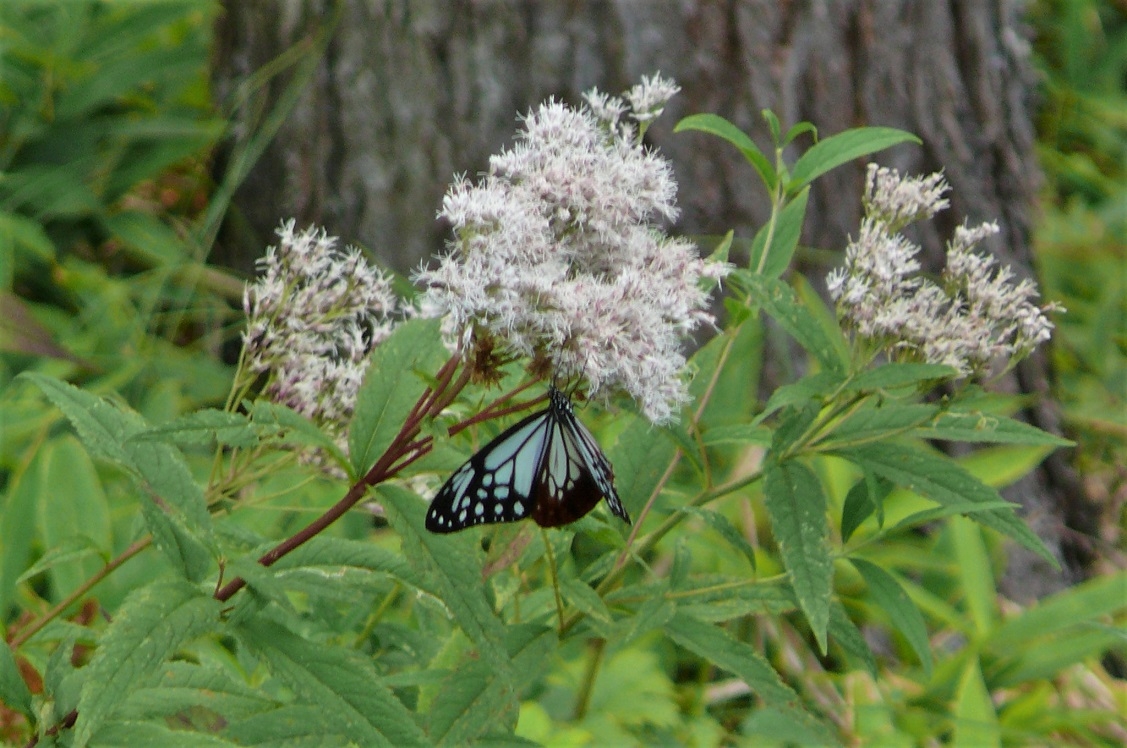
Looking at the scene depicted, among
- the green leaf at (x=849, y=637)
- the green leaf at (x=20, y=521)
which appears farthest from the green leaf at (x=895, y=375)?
the green leaf at (x=20, y=521)

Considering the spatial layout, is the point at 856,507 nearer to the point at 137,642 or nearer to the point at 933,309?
the point at 933,309

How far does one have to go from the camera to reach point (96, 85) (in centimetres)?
292

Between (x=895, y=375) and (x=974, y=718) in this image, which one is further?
(x=974, y=718)

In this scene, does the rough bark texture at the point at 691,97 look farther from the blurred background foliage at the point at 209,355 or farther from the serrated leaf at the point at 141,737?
the serrated leaf at the point at 141,737

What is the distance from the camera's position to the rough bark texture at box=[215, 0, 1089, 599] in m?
2.50

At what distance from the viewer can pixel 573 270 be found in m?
0.99

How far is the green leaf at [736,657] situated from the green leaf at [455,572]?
244mm

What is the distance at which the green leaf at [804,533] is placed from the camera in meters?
1.01

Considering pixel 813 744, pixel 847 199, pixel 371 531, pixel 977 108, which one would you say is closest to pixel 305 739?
pixel 813 744

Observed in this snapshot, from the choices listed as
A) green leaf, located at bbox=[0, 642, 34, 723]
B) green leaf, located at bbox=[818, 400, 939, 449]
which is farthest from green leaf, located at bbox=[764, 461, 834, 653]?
green leaf, located at bbox=[0, 642, 34, 723]

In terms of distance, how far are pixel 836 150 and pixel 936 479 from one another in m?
0.37

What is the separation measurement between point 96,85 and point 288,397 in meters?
2.10

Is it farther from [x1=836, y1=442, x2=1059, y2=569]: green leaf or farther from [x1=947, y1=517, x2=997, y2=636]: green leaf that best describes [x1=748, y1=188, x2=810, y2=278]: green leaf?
[x1=947, y1=517, x2=997, y2=636]: green leaf

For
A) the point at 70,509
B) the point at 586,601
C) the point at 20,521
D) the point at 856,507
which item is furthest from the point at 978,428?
the point at 20,521
